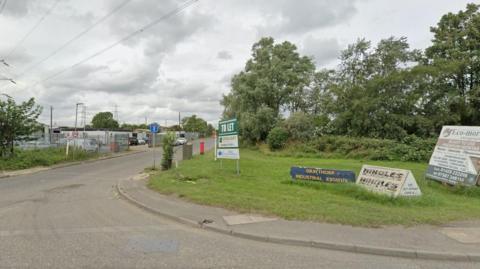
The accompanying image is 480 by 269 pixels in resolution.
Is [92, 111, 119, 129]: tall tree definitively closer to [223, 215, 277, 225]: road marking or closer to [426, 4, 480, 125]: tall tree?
[426, 4, 480, 125]: tall tree

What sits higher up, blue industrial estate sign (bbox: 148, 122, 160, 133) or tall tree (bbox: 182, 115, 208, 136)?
tall tree (bbox: 182, 115, 208, 136)

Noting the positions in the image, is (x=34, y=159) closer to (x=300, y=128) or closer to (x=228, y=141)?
(x=228, y=141)

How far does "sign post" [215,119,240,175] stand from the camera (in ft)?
41.3

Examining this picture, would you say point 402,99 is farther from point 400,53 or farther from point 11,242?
point 11,242

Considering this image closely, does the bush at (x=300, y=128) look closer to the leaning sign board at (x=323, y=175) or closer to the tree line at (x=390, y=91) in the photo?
the tree line at (x=390, y=91)

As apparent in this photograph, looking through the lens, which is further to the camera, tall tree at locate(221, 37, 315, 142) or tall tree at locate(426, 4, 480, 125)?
tall tree at locate(221, 37, 315, 142)

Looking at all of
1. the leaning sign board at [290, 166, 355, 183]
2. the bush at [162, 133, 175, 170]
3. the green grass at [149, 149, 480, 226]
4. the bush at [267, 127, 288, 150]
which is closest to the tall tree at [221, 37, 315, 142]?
the bush at [267, 127, 288, 150]

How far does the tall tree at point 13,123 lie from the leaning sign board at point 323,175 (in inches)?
724

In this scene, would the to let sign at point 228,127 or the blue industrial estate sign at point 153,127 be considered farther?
the blue industrial estate sign at point 153,127

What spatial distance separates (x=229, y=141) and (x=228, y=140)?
0.10 meters

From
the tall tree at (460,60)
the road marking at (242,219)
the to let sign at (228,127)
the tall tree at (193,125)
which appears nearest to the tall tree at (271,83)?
the tall tree at (460,60)

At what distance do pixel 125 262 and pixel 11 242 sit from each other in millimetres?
2533

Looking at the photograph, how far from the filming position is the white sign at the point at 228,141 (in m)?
12.6

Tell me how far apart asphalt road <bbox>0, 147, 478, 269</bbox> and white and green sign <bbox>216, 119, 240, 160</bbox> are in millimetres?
5640
